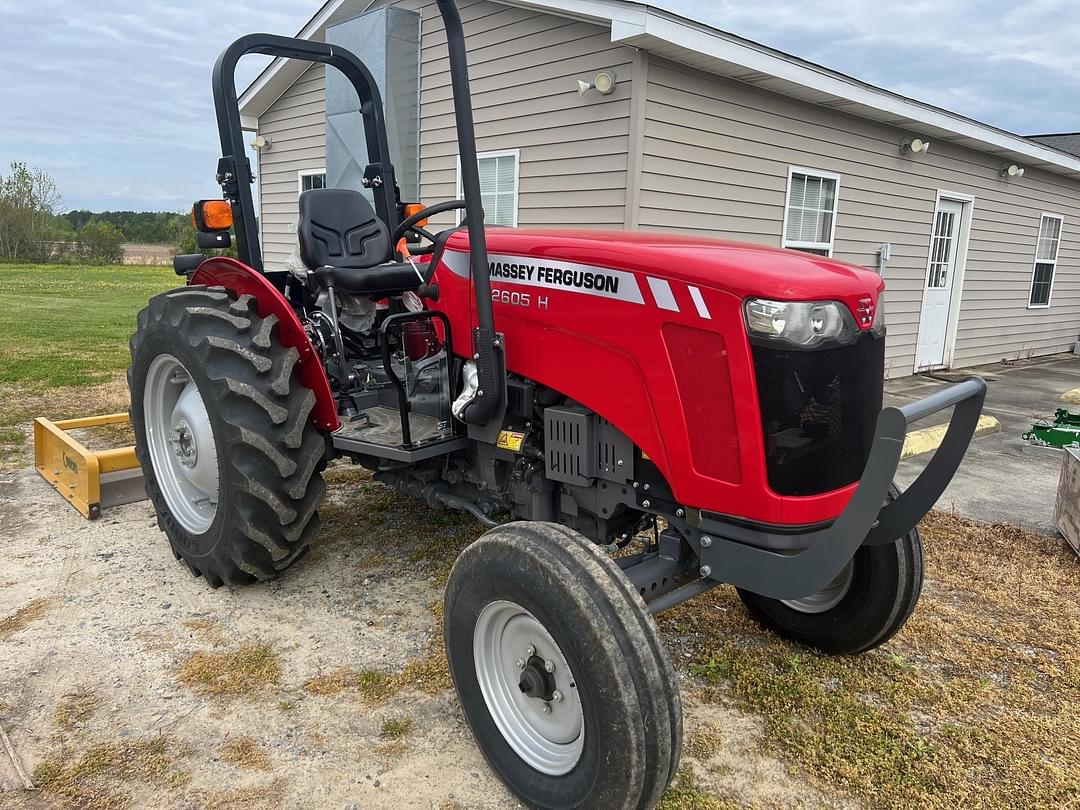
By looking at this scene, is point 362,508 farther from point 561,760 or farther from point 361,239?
point 561,760

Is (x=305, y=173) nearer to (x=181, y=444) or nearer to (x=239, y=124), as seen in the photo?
(x=239, y=124)

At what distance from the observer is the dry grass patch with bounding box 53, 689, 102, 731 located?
2.30 metres

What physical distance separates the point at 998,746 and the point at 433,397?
7.10 feet

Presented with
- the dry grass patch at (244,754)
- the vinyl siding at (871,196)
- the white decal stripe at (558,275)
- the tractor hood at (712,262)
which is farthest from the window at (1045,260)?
the dry grass patch at (244,754)

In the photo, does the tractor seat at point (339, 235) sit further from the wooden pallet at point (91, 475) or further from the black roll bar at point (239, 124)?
the wooden pallet at point (91, 475)

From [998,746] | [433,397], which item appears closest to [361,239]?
[433,397]

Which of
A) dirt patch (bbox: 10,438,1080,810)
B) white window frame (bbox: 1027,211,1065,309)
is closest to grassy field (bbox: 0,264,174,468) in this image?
dirt patch (bbox: 10,438,1080,810)

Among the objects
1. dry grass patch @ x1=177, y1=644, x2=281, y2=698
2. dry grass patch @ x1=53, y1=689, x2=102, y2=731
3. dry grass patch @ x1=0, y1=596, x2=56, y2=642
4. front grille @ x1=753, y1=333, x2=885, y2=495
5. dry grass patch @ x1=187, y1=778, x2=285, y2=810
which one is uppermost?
front grille @ x1=753, y1=333, x2=885, y2=495

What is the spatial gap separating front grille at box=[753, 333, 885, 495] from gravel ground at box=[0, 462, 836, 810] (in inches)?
35.4

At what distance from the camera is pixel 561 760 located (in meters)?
2.01

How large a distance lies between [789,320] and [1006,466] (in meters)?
4.40

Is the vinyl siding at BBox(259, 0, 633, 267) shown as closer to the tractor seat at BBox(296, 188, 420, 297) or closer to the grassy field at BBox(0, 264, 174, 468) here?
the tractor seat at BBox(296, 188, 420, 297)

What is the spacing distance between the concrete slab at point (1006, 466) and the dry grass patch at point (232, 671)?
370cm

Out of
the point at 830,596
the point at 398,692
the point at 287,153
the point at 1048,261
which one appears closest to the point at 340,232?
the point at 398,692
